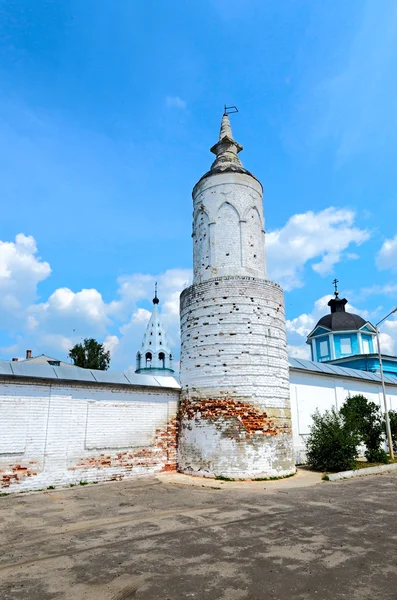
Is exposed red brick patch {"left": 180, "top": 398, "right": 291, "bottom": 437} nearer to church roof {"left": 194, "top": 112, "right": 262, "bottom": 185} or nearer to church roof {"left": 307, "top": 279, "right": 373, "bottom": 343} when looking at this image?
church roof {"left": 194, "top": 112, "right": 262, "bottom": 185}

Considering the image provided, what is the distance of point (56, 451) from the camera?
11656mm

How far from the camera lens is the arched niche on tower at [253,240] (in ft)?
49.4

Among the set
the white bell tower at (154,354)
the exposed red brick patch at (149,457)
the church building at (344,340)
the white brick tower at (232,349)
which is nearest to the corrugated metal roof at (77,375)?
the white brick tower at (232,349)

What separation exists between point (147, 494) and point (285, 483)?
13.6 ft

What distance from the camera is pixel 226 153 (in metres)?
17.0

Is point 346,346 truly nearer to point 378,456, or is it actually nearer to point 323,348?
point 323,348

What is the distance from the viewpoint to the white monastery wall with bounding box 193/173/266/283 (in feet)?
49.1

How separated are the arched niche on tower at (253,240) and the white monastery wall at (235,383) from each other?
3.68ft

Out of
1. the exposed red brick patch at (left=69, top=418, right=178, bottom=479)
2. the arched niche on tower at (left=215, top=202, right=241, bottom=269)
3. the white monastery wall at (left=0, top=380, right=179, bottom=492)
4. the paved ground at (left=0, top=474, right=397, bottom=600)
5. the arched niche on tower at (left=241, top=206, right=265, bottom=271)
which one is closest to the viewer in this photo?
the paved ground at (left=0, top=474, right=397, bottom=600)

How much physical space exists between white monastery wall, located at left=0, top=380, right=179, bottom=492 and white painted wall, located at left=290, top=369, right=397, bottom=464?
639 cm

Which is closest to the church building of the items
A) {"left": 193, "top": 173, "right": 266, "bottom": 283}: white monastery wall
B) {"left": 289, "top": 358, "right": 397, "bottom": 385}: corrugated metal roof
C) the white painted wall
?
{"left": 289, "top": 358, "right": 397, "bottom": 385}: corrugated metal roof

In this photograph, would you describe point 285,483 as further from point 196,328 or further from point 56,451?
point 56,451

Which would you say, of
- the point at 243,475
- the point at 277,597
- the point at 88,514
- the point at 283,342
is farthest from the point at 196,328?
the point at 277,597

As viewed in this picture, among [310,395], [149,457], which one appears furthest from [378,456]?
[149,457]
